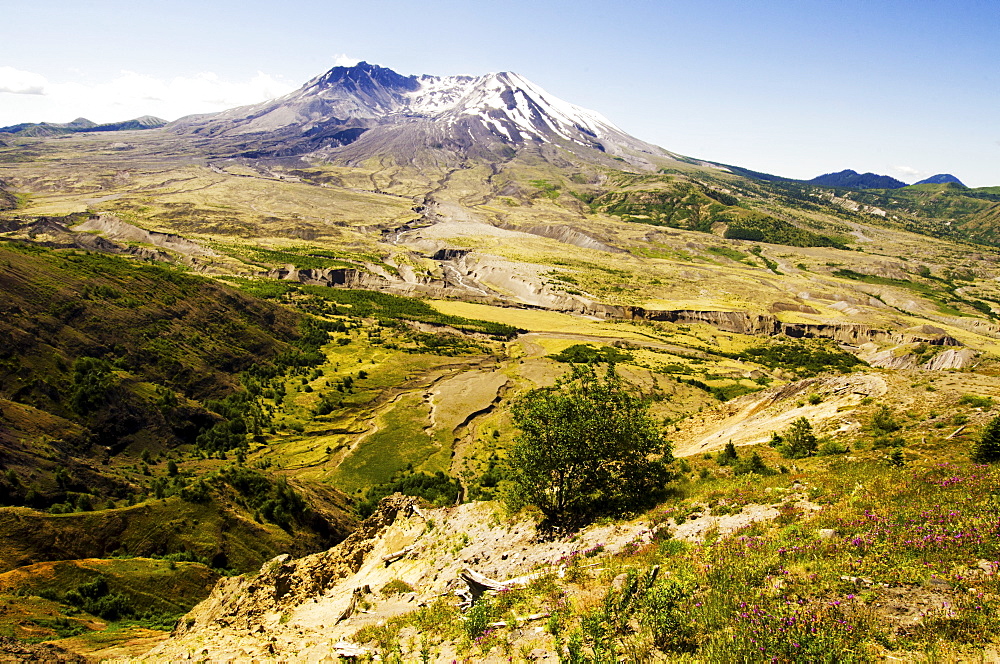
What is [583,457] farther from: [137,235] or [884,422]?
[137,235]

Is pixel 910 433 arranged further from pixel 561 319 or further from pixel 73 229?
pixel 73 229

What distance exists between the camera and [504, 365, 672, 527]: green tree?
1541 centimetres

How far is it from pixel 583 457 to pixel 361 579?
8764mm

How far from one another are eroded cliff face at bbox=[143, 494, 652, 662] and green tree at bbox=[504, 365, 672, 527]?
128 cm

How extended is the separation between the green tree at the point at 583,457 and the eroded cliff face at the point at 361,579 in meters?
1.28

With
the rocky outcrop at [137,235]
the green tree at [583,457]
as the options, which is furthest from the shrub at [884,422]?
the rocky outcrop at [137,235]

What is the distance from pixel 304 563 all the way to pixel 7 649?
8529mm

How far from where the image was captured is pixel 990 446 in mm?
11797

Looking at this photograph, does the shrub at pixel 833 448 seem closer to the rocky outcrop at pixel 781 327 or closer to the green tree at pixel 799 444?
the green tree at pixel 799 444

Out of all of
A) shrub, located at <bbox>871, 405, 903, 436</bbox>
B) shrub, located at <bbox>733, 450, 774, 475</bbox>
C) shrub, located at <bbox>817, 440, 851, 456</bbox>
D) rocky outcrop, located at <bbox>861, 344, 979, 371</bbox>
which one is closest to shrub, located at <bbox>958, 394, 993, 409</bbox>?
shrub, located at <bbox>871, 405, 903, 436</bbox>

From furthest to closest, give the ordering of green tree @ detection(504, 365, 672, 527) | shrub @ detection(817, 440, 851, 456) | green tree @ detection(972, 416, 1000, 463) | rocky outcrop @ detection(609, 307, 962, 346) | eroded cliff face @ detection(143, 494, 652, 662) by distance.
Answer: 1. rocky outcrop @ detection(609, 307, 962, 346)
2. shrub @ detection(817, 440, 851, 456)
3. green tree @ detection(504, 365, 672, 527)
4. eroded cliff face @ detection(143, 494, 652, 662)
5. green tree @ detection(972, 416, 1000, 463)

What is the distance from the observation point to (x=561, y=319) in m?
87.6

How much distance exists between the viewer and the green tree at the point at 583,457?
50.5 ft

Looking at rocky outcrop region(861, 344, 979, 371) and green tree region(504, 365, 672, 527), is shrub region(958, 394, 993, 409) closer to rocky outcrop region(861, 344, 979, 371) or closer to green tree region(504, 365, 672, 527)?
green tree region(504, 365, 672, 527)
